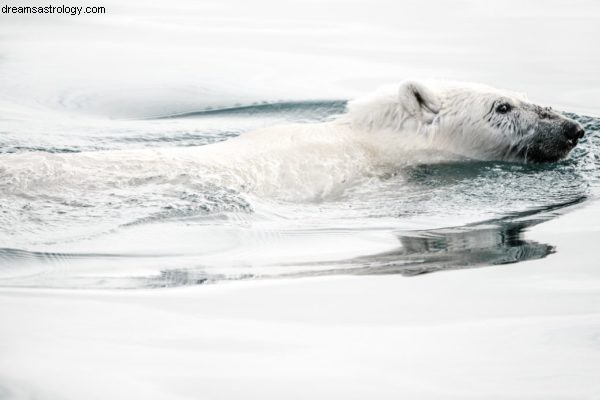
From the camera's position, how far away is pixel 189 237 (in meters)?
7.09

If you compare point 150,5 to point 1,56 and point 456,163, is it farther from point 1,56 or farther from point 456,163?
point 456,163

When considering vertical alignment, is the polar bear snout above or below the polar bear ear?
below

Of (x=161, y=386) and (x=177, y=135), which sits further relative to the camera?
(x=177, y=135)

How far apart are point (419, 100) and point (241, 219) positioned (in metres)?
2.57

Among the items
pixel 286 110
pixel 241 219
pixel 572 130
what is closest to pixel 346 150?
pixel 241 219

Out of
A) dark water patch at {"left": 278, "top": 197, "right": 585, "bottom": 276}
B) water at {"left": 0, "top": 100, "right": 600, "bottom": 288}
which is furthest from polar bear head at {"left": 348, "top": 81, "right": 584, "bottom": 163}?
dark water patch at {"left": 278, "top": 197, "right": 585, "bottom": 276}

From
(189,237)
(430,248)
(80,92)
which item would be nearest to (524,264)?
(430,248)

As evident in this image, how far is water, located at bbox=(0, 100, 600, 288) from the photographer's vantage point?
254 inches

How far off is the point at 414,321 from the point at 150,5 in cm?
1605

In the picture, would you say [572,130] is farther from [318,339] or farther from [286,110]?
[318,339]

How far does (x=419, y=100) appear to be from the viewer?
9297 millimetres

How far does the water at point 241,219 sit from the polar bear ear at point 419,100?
0.48 m

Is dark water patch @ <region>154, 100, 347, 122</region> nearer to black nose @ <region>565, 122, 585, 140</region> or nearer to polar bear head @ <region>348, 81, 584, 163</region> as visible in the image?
polar bear head @ <region>348, 81, 584, 163</region>

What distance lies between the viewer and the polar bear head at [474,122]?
9281 mm
